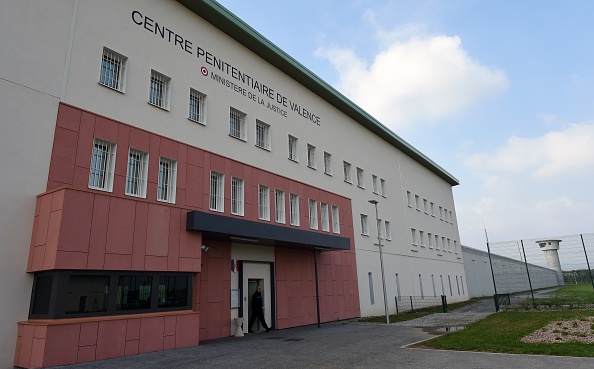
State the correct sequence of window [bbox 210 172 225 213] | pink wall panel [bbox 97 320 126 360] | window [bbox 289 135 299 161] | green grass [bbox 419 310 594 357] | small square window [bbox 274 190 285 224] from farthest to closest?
window [bbox 289 135 299 161] < small square window [bbox 274 190 285 224] < window [bbox 210 172 225 213] < pink wall panel [bbox 97 320 126 360] < green grass [bbox 419 310 594 357]

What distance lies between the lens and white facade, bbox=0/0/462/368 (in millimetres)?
11352

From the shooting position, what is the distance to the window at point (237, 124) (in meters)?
19.3

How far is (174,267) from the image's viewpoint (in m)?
13.8

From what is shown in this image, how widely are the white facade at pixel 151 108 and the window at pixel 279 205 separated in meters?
1.16

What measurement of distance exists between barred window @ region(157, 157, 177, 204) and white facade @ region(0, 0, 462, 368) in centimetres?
108

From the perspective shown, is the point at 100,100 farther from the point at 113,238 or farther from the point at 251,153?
the point at 251,153

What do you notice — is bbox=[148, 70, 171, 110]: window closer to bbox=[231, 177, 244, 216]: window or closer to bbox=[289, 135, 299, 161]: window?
bbox=[231, 177, 244, 216]: window

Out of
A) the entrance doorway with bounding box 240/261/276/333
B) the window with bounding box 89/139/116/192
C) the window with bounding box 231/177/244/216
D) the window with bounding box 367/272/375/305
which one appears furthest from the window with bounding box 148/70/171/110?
the window with bounding box 367/272/375/305

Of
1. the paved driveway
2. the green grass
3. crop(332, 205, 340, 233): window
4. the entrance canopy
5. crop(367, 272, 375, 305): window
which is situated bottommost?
the paved driveway

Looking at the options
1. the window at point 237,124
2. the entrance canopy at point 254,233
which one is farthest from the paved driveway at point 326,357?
the window at point 237,124

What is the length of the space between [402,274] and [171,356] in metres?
24.4

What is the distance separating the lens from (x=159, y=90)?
16.2m

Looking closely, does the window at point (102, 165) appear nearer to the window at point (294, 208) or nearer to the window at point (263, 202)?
the window at point (263, 202)

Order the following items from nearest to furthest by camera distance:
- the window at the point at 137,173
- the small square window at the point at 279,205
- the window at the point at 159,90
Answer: the window at the point at 137,173, the window at the point at 159,90, the small square window at the point at 279,205
